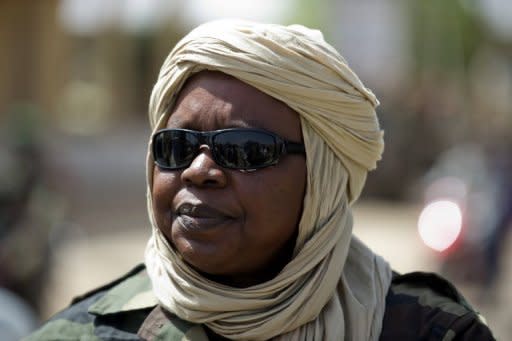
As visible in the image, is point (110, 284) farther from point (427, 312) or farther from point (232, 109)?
point (427, 312)

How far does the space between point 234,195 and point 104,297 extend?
22.0 inches

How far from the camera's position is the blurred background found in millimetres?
7480

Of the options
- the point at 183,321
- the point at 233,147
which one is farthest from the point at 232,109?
the point at 183,321

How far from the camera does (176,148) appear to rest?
2.44 meters

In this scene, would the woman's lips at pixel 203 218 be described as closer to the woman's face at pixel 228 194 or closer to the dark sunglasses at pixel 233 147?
the woman's face at pixel 228 194

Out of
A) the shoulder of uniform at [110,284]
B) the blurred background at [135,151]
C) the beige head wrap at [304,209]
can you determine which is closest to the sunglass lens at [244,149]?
the beige head wrap at [304,209]

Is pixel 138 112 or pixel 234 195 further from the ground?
pixel 234 195

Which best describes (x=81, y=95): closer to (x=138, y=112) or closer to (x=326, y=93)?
(x=138, y=112)

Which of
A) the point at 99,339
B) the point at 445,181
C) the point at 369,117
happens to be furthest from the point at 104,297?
the point at 445,181

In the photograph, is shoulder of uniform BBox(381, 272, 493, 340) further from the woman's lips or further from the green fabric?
the green fabric

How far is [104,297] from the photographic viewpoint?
2.67 meters

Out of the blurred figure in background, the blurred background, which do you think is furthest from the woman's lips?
the blurred figure in background

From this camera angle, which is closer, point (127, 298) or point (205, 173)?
point (205, 173)

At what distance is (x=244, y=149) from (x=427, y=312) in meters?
0.64
